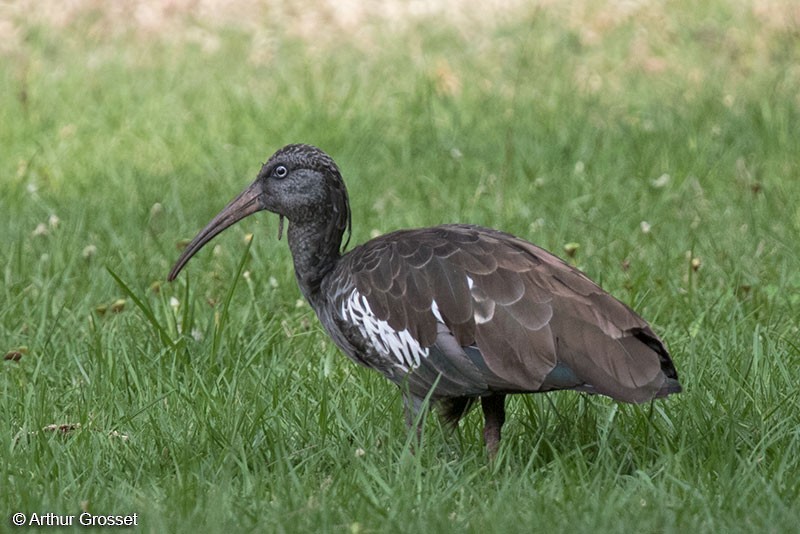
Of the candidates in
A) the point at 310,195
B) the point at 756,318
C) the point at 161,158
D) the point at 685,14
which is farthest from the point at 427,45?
the point at 310,195

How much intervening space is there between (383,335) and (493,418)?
1.58 ft

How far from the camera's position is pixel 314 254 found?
4953mm

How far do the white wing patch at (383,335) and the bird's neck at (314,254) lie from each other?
30 cm

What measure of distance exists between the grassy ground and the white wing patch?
32 centimetres

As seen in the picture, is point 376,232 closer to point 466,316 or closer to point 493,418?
point 493,418

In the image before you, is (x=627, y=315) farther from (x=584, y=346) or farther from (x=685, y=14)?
(x=685, y=14)

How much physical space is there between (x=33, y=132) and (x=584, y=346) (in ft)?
19.0

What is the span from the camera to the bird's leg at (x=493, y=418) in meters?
4.61

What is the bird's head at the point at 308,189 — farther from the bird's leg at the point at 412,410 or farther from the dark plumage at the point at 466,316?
the bird's leg at the point at 412,410

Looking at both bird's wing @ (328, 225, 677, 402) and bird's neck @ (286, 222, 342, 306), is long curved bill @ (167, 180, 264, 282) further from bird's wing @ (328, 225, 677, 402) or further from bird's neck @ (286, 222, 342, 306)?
bird's wing @ (328, 225, 677, 402)

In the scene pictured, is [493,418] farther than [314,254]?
No

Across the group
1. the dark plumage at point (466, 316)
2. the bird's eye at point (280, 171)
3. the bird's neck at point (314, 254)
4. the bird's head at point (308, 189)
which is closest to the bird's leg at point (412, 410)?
the dark plumage at point (466, 316)

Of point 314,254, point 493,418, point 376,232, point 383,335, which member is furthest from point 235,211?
point 376,232

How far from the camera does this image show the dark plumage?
166 inches
